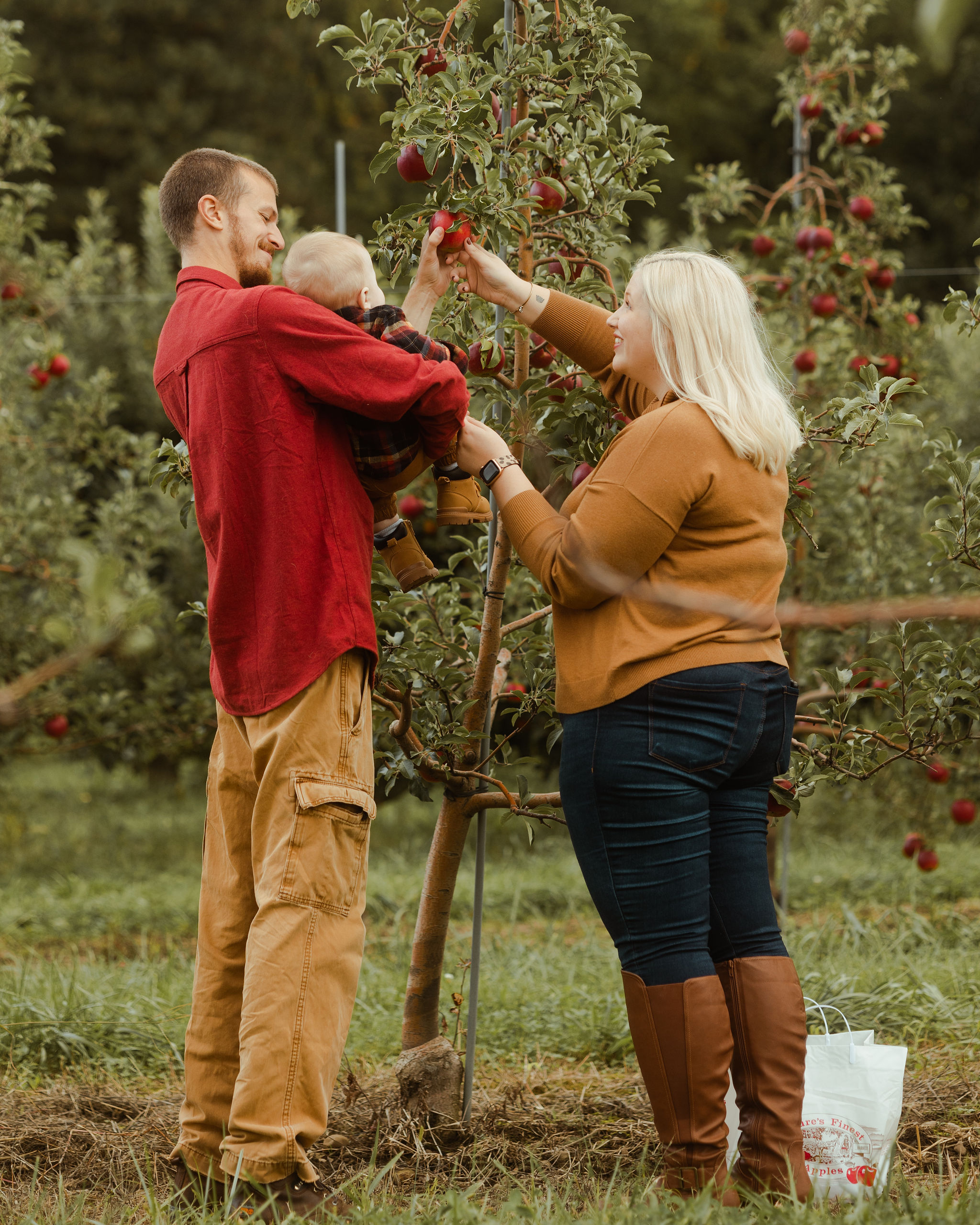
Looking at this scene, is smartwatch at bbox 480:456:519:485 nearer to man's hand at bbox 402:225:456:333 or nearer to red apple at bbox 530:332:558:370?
man's hand at bbox 402:225:456:333

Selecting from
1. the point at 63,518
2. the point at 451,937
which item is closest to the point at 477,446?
the point at 451,937

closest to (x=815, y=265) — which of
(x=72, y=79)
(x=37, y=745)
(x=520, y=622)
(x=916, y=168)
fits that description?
(x=520, y=622)

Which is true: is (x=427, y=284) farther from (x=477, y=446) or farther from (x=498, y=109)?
(x=498, y=109)

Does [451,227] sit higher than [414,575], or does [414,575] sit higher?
[451,227]

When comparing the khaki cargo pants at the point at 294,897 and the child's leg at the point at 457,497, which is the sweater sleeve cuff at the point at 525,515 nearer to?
the child's leg at the point at 457,497

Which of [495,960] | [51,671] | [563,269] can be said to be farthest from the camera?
[495,960]

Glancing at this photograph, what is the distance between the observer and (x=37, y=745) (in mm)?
5016

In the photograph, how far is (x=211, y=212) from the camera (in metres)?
1.92

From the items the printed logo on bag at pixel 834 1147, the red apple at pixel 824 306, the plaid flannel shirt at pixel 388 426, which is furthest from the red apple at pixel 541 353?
the red apple at pixel 824 306

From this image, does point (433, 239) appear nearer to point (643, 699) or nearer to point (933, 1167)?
point (643, 699)

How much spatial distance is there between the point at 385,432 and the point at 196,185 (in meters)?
0.52

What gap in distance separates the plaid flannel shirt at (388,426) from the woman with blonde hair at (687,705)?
0.12 m

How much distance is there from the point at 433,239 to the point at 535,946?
279 cm

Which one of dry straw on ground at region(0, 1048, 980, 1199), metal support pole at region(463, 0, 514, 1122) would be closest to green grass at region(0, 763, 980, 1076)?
metal support pole at region(463, 0, 514, 1122)
